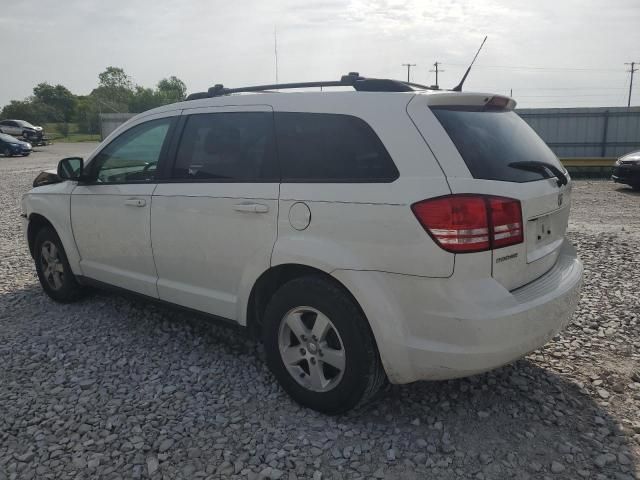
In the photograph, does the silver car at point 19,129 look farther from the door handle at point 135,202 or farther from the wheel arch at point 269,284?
the wheel arch at point 269,284

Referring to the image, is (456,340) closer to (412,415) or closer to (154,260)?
(412,415)

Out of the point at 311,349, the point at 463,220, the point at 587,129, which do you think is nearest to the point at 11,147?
the point at 587,129

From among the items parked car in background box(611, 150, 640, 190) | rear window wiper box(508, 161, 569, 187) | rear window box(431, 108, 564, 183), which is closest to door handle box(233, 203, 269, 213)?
rear window box(431, 108, 564, 183)

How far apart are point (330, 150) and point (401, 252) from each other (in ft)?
2.52

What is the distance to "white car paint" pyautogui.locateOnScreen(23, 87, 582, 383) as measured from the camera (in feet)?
8.32

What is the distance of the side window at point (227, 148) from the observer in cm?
327

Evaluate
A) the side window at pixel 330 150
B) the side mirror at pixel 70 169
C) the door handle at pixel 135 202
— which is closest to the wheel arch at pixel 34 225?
the side mirror at pixel 70 169

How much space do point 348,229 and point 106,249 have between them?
2.46m

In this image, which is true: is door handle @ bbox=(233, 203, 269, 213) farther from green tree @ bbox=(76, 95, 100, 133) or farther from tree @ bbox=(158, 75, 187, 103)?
tree @ bbox=(158, 75, 187, 103)

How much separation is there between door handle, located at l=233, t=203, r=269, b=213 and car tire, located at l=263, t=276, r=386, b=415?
1.52ft

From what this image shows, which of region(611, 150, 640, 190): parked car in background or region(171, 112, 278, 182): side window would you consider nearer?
region(171, 112, 278, 182): side window

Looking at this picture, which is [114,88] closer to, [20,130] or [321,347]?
[20,130]

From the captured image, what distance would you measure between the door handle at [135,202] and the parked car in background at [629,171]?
13097mm

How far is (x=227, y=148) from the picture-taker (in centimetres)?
347
